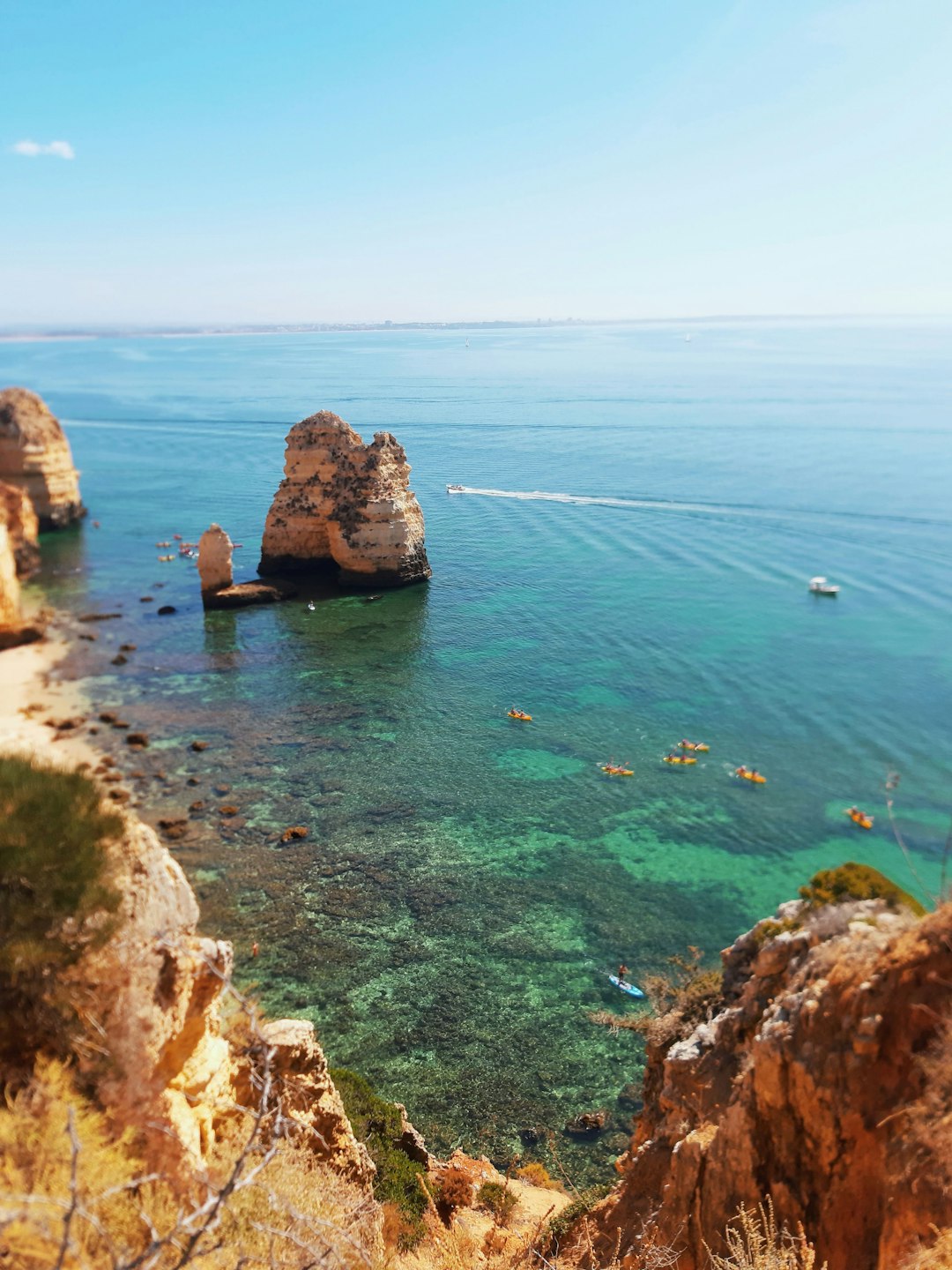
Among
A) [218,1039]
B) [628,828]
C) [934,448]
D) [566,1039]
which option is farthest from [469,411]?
[218,1039]

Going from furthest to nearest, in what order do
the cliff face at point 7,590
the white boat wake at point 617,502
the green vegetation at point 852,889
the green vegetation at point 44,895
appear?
the white boat wake at point 617,502
the cliff face at point 7,590
the green vegetation at point 852,889
the green vegetation at point 44,895

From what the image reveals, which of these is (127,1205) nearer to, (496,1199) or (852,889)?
(496,1199)

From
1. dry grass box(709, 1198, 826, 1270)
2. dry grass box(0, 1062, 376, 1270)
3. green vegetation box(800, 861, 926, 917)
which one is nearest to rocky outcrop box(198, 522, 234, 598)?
green vegetation box(800, 861, 926, 917)

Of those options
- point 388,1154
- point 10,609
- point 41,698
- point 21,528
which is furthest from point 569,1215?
point 21,528

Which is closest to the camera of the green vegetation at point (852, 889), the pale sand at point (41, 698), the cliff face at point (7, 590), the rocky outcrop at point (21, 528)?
the green vegetation at point (852, 889)

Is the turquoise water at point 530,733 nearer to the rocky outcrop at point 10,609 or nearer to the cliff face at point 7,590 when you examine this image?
the rocky outcrop at point 10,609

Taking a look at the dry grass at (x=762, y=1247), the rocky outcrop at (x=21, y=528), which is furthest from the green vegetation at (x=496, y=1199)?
the rocky outcrop at (x=21, y=528)
